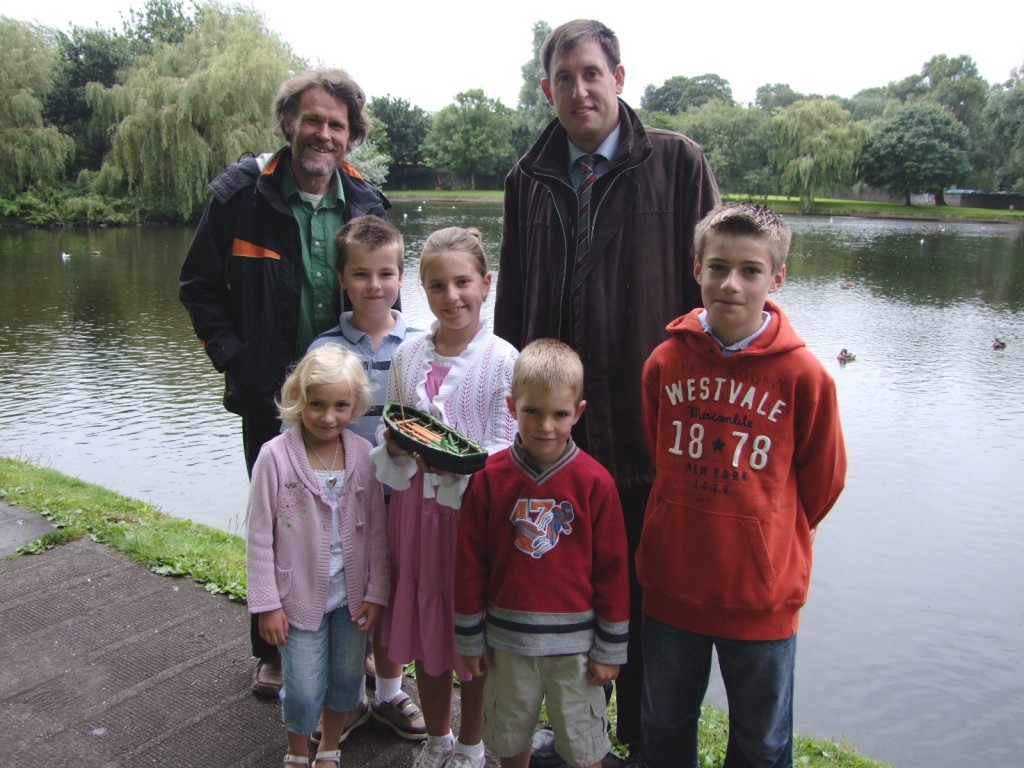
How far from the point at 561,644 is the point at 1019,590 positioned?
5.20 metres

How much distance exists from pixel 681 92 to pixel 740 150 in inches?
1403

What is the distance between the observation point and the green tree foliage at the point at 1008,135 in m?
38.7

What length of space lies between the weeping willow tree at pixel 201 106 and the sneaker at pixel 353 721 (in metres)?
20.3

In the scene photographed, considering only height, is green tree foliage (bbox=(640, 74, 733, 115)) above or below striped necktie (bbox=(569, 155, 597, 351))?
above

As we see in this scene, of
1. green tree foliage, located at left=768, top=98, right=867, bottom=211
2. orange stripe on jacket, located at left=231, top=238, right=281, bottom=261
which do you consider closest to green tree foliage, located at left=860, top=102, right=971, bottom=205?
green tree foliage, located at left=768, top=98, right=867, bottom=211

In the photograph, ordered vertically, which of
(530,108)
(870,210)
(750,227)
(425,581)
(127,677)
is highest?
(530,108)

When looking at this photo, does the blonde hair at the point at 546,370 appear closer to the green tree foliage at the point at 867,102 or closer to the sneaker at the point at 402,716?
the sneaker at the point at 402,716

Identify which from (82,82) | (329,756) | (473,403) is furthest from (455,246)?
(82,82)

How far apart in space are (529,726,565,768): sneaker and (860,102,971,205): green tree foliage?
44088 millimetres

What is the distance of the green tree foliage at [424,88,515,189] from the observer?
168 ft

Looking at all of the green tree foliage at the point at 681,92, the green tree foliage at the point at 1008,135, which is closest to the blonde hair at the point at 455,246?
the green tree foliage at the point at 1008,135

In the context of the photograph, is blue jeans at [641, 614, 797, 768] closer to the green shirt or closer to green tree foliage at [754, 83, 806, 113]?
the green shirt

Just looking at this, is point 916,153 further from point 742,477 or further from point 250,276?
point 742,477

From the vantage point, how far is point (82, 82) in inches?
1169
